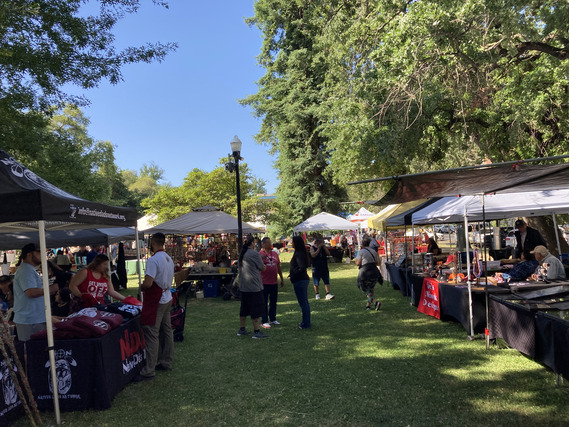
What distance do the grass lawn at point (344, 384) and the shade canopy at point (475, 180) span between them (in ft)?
7.12

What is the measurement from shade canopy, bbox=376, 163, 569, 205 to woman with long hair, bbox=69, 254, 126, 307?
377cm

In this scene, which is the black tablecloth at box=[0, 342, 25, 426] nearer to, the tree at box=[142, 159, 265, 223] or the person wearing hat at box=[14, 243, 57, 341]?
the person wearing hat at box=[14, 243, 57, 341]

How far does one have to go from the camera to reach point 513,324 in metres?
5.13

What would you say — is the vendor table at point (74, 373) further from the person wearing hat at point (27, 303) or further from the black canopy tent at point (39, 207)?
the person wearing hat at point (27, 303)

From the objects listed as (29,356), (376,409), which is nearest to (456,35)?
(376,409)

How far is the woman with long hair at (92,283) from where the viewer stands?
5164 mm

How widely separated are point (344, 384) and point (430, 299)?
4.07 m

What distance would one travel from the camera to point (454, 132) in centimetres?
1315

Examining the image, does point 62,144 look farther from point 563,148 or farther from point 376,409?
point 563,148

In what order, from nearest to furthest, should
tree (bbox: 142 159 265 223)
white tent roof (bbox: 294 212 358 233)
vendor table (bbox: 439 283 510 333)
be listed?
vendor table (bbox: 439 283 510 333)
white tent roof (bbox: 294 212 358 233)
tree (bbox: 142 159 265 223)

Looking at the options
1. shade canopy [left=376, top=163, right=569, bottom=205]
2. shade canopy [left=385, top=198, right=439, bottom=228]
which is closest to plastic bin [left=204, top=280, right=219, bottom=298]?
shade canopy [left=385, top=198, right=439, bottom=228]

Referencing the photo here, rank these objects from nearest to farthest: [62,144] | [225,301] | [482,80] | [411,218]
Answer: [411,218]
[482,80]
[225,301]
[62,144]

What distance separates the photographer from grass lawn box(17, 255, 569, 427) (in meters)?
3.86

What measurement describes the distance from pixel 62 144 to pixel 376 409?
11862mm
